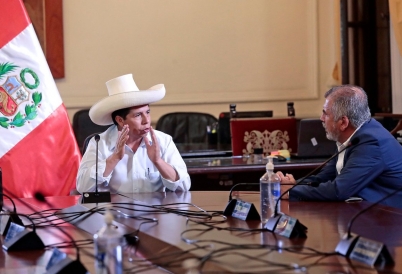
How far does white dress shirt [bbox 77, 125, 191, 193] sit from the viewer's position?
2926 mm

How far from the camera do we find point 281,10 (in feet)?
20.2

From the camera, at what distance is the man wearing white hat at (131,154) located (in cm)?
288

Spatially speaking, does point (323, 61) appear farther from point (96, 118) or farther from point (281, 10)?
point (96, 118)

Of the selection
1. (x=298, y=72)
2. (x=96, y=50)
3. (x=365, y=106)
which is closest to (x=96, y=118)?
(x=365, y=106)

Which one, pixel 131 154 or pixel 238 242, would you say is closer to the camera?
pixel 238 242

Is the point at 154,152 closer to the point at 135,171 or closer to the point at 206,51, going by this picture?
the point at 135,171

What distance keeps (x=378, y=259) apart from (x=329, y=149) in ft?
8.21

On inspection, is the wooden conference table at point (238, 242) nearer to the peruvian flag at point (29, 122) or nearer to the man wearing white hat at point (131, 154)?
the man wearing white hat at point (131, 154)

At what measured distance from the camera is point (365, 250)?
55.1 inches

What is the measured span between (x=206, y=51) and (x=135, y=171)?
10.8 feet

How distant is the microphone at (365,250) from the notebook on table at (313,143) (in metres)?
2.37

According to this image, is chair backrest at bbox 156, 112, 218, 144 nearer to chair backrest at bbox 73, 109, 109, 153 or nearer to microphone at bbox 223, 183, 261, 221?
chair backrest at bbox 73, 109, 109, 153

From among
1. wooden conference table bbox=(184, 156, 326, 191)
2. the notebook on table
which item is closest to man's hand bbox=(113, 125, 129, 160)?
wooden conference table bbox=(184, 156, 326, 191)

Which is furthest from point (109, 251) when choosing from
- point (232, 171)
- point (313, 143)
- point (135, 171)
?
point (313, 143)
